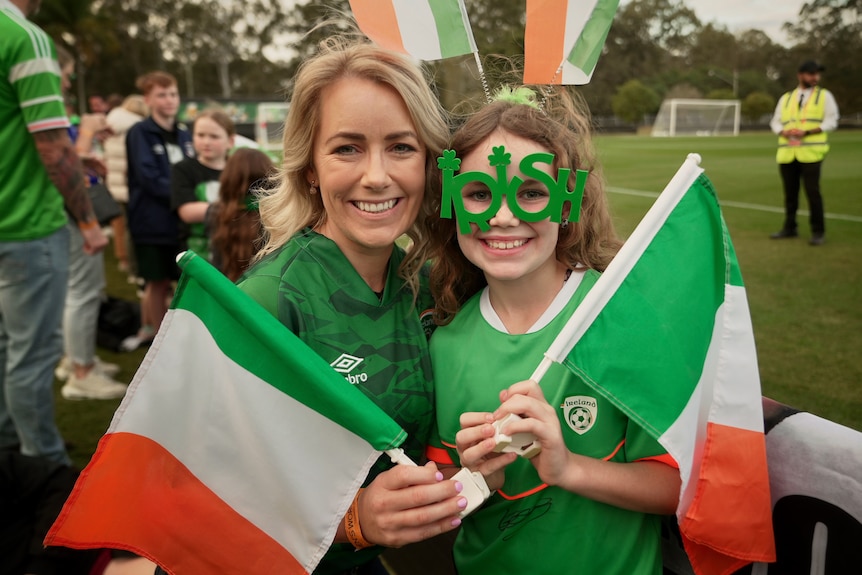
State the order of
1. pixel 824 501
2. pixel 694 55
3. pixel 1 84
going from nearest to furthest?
1. pixel 824 501
2. pixel 1 84
3. pixel 694 55

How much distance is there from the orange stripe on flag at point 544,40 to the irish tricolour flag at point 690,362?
19.2 inches

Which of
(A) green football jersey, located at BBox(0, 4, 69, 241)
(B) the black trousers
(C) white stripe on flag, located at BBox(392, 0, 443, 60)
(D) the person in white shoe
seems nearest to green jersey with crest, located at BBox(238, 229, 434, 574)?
(C) white stripe on flag, located at BBox(392, 0, 443, 60)

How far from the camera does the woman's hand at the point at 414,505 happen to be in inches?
56.0

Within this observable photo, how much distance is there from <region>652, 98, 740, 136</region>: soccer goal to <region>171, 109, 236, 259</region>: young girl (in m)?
42.8

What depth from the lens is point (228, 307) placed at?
5.05 feet

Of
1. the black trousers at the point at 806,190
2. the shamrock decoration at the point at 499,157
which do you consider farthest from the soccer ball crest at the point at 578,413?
the black trousers at the point at 806,190

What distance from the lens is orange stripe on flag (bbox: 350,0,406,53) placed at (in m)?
1.80

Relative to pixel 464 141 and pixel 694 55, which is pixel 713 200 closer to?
pixel 464 141

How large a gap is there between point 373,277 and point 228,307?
18.3 inches

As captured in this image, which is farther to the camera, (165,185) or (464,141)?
(165,185)

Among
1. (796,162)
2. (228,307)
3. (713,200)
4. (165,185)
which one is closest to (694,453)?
(713,200)

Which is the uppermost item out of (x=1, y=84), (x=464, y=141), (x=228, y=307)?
(x=1, y=84)

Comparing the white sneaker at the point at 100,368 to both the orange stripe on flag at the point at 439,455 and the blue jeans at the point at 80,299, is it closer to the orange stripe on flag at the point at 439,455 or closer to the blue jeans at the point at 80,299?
the blue jeans at the point at 80,299

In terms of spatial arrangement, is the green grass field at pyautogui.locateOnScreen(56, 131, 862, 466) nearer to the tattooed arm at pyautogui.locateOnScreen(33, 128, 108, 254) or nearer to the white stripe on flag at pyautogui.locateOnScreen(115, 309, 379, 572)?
the white stripe on flag at pyautogui.locateOnScreen(115, 309, 379, 572)
